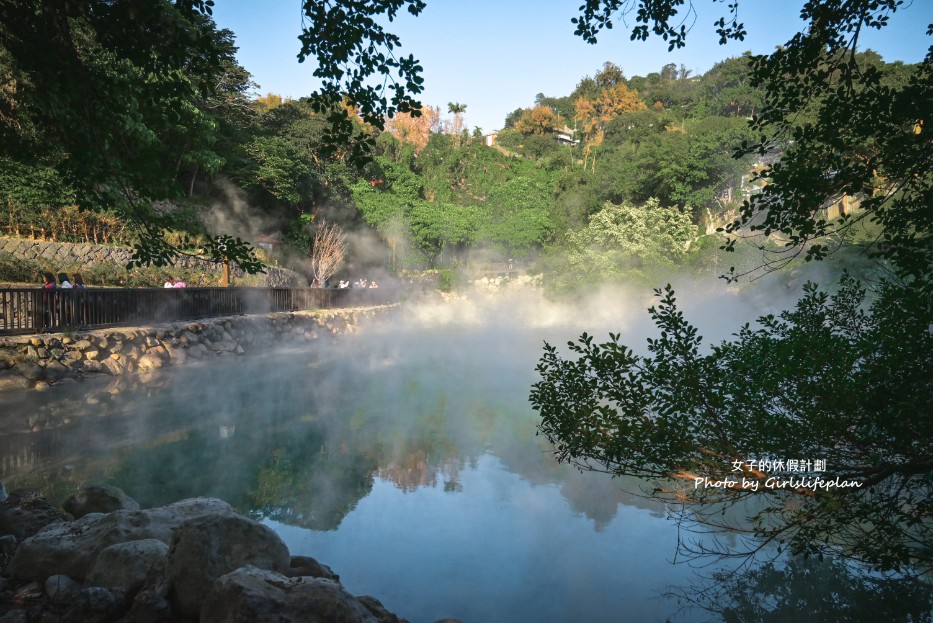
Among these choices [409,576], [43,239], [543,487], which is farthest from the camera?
[43,239]

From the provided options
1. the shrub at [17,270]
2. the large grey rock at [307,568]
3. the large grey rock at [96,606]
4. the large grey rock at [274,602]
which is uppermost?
the shrub at [17,270]

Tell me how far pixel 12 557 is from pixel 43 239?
17515mm

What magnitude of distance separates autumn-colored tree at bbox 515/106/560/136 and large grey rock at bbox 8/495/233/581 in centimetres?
4749

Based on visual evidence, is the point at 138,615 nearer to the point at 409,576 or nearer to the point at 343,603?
the point at 343,603

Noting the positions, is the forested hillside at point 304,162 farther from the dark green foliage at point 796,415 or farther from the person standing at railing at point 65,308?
the person standing at railing at point 65,308

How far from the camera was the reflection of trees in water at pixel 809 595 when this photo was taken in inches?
185

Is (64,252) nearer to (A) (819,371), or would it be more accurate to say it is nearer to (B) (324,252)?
(B) (324,252)

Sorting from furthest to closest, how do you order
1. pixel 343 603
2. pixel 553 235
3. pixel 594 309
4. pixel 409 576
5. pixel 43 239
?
1. pixel 553 235
2. pixel 594 309
3. pixel 43 239
4. pixel 409 576
5. pixel 343 603

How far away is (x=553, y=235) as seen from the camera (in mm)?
35781

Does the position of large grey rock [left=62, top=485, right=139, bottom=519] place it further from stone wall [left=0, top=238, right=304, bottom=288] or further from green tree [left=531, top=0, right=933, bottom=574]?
stone wall [left=0, top=238, right=304, bottom=288]

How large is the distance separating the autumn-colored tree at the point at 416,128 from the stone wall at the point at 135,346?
1025 inches

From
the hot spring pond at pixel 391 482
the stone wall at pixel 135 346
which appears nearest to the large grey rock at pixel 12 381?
the stone wall at pixel 135 346

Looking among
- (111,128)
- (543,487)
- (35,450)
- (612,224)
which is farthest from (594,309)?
(111,128)

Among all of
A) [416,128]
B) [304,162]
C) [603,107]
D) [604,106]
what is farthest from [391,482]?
[603,107]
